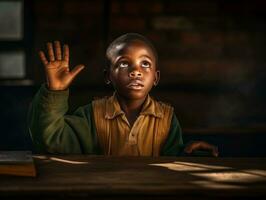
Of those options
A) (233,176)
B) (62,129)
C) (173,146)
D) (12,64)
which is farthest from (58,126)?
(12,64)

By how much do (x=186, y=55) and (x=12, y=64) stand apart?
1090mm

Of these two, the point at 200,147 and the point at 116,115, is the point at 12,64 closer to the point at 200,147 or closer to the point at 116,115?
the point at 116,115

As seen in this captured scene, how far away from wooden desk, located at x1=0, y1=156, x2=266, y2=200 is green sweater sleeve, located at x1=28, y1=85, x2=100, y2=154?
19 cm

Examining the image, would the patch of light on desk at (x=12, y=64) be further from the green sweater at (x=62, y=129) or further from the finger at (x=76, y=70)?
the finger at (x=76, y=70)

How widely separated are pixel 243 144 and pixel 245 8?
945mm

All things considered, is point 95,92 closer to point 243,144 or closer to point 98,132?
point 243,144

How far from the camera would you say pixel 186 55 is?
14.4 ft

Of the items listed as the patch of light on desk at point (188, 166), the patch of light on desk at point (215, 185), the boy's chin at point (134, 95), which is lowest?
the patch of light on desk at point (188, 166)

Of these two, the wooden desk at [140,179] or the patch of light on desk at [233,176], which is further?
the patch of light on desk at [233,176]

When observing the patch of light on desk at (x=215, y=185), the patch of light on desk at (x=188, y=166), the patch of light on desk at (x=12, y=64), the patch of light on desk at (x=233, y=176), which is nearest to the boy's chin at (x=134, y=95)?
the patch of light on desk at (x=188, y=166)

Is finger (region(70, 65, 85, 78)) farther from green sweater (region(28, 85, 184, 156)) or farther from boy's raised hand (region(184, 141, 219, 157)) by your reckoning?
boy's raised hand (region(184, 141, 219, 157))

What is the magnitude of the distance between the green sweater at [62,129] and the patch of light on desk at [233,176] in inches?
21.5

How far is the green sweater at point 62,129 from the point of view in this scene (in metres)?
2.54

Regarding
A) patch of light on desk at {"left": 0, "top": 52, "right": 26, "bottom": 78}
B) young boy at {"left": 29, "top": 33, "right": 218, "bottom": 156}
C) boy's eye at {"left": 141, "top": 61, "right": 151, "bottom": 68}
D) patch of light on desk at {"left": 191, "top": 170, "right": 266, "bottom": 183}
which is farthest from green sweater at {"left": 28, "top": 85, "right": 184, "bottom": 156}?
patch of light on desk at {"left": 0, "top": 52, "right": 26, "bottom": 78}
